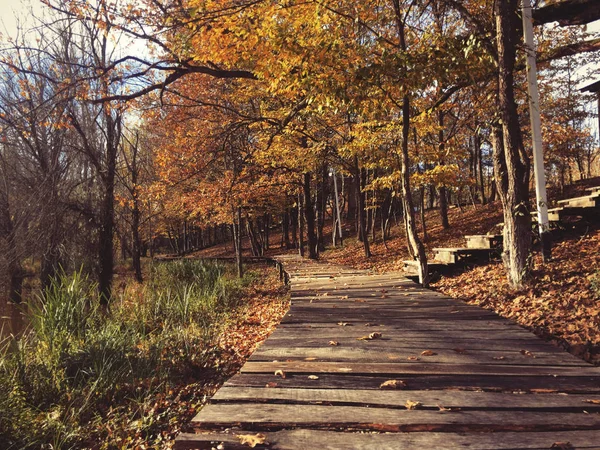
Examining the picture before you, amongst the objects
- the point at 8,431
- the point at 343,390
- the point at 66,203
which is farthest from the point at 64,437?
the point at 66,203

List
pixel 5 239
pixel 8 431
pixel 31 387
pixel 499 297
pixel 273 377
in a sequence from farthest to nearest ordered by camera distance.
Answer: pixel 5 239
pixel 499 297
pixel 31 387
pixel 8 431
pixel 273 377

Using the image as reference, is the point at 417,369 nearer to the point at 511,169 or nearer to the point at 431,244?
the point at 511,169

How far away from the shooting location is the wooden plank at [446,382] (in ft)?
8.84

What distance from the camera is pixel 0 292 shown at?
14.3 metres

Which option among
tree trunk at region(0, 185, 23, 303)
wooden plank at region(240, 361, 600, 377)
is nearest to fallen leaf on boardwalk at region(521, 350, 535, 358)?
wooden plank at region(240, 361, 600, 377)

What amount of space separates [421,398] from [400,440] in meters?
0.53

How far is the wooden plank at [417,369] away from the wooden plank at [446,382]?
0.20ft

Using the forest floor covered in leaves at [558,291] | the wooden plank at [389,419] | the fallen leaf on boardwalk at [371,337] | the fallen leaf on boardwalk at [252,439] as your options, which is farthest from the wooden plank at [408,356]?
the fallen leaf on boardwalk at [252,439]

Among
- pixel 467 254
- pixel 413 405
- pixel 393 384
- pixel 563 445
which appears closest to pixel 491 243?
pixel 467 254

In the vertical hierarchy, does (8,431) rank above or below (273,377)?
below

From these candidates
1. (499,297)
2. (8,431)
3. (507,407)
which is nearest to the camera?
(507,407)

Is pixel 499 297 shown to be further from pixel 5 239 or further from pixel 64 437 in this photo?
pixel 5 239

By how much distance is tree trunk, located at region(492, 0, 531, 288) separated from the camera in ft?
18.9

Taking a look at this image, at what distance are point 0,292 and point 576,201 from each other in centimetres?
1762
